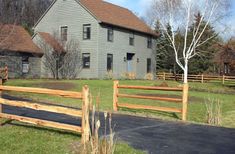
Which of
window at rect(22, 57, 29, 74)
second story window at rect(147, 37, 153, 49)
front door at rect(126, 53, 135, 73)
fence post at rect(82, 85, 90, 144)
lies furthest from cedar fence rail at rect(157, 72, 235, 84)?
fence post at rect(82, 85, 90, 144)

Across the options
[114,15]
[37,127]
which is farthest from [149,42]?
[37,127]

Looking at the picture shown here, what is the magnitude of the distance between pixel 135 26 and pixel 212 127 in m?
33.5

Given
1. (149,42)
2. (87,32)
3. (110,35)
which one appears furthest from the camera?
(149,42)

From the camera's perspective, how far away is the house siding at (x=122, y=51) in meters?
38.8

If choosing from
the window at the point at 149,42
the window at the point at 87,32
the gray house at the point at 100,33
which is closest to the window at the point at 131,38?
the gray house at the point at 100,33

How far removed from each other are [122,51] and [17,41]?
10.8 meters

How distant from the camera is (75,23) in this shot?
3988cm

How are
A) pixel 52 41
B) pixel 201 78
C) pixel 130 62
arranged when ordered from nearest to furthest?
pixel 52 41, pixel 130 62, pixel 201 78

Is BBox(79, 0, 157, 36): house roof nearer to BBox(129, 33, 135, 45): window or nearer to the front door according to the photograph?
BBox(129, 33, 135, 45): window

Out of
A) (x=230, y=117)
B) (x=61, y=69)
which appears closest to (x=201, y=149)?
(x=230, y=117)

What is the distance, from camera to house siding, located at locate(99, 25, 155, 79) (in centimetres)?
3881

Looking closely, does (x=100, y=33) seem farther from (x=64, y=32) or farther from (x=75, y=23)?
(x=64, y=32)

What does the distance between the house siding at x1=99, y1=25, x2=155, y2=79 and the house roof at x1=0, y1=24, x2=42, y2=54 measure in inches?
260

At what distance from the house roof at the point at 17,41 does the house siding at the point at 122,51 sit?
6.60 meters
